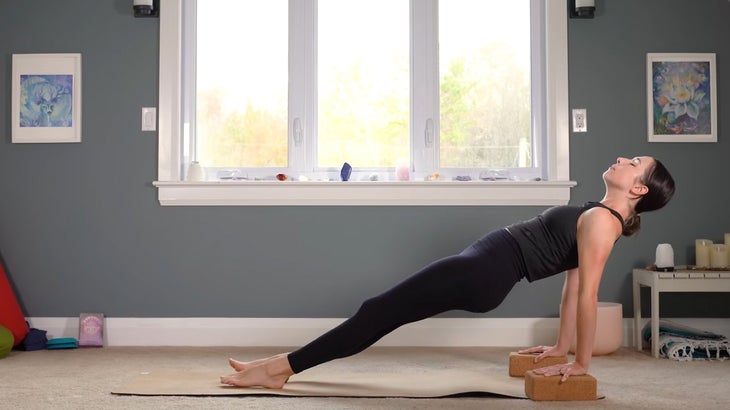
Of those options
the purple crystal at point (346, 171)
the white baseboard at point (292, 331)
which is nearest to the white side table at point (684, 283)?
the white baseboard at point (292, 331)

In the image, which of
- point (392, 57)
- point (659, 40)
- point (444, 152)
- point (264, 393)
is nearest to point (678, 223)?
point (659, 40)

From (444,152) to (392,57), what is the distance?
1.85ft

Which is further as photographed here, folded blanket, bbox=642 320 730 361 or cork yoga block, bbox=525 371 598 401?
folded blanket, bbox=642 320 730 361

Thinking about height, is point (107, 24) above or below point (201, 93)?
above

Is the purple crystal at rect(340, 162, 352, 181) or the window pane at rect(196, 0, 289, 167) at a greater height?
the window pane at rect(196, 0, 289, 167)

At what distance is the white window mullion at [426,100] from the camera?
14.0ft

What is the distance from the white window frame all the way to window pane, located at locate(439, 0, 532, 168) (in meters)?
0.17

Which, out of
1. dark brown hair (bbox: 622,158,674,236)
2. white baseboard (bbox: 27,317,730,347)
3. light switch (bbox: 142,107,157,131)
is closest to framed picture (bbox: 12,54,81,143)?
light switch (bbox: 142,107,157,131)

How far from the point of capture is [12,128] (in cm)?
420

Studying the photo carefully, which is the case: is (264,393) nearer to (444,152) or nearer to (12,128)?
(444,152)

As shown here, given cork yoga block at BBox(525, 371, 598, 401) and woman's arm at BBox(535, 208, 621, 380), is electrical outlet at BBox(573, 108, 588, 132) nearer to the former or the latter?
woman's arm at BBox(535, 208, 621, 380)

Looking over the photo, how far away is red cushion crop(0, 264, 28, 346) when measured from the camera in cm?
387

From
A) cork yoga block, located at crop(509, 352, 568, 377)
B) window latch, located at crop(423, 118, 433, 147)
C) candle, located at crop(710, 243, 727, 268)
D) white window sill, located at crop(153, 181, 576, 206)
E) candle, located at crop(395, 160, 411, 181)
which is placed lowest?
cork yoga block, located at crop(509, 352, 568, 377)

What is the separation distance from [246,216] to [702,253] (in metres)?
2.22
